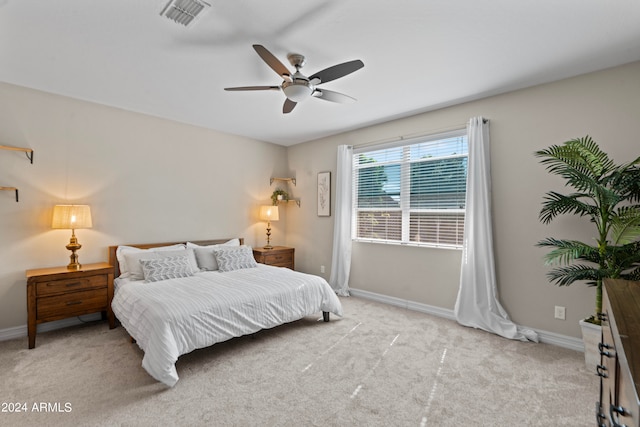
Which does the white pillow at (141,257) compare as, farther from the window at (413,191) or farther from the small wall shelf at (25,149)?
the window at (413,191)

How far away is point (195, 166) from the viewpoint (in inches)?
183

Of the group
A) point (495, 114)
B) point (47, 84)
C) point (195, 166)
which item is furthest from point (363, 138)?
point (47, 84)

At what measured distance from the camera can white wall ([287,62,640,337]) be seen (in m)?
2.79

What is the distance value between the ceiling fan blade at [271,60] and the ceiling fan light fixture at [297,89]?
0.06 m

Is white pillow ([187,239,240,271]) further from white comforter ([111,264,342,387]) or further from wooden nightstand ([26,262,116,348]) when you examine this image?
wooden nightstand ([26,262,116,348])

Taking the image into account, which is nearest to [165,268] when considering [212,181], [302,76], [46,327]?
[46,327]

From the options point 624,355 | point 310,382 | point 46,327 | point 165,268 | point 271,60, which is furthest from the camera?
point 165,268

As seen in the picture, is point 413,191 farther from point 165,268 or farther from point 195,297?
point 165,268

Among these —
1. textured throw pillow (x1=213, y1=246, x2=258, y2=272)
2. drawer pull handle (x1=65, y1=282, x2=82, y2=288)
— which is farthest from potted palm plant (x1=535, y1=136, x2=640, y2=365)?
drawer pull handle (x1=65, y1=282, x2=82, y2=288)

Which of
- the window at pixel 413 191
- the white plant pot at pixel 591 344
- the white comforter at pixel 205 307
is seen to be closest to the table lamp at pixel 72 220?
the white comforter at pixel 205 307

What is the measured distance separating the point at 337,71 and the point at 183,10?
112 cm

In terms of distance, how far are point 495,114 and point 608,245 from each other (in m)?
1.69

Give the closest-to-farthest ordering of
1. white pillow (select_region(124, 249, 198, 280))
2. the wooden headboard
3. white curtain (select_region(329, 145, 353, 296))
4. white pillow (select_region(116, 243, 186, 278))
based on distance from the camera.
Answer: white pillow (select_region(124, 249, 198, 280)) < white pillow (select_region(116, 243, 186, 278)) < the wooden headboard < white curtain (select_region(329, 145, 353, 296))

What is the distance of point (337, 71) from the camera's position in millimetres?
2367
